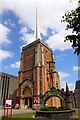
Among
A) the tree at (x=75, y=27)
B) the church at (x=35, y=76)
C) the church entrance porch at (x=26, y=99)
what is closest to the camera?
the tree at (x=75, y=27)

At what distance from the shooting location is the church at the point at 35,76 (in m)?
43.6

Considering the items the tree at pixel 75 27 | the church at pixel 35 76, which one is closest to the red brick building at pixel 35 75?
the church at pixel 35 76

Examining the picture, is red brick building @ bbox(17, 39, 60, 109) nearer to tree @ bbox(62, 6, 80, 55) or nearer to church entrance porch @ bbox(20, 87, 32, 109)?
church entrance porch @ bbox(20, 87, 32, 109)

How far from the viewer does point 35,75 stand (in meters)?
44.9

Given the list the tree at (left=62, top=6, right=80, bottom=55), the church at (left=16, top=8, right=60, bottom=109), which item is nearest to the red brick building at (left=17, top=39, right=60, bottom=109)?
the church at (left=16, top=8, right=60, bottom=109)

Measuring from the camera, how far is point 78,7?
11102mm

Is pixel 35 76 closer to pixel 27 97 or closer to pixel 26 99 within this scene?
pixel 27 97

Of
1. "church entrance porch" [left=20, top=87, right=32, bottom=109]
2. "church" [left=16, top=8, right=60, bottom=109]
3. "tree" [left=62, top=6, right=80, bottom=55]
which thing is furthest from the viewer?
"church entrance porch" [left=20, top=87, right=32, bottom=109]

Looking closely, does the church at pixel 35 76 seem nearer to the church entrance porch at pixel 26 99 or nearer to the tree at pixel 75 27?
the church entrance porch at pixel 26 99

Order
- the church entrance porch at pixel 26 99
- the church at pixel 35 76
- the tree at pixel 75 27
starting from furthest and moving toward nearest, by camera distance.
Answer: the church entrance porch at pixel 26 99, the church at pixel 35 76, the tree at pixel 75 27

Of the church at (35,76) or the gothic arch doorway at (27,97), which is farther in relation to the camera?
the gothic arch doorway at (27,97)

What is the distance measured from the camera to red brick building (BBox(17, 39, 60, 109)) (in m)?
43.6

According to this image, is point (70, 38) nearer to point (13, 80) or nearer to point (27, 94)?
point (27, 94)

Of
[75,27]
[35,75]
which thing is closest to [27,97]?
[35,75]
